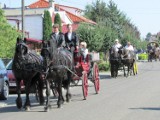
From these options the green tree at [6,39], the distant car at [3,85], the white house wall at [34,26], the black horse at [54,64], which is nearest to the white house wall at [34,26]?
the white house wall at [34,26]

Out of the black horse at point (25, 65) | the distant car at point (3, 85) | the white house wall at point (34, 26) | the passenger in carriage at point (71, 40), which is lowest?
the distant car at point (3, 85)

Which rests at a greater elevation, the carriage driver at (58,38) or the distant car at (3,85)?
the carriage driver at (58,38)

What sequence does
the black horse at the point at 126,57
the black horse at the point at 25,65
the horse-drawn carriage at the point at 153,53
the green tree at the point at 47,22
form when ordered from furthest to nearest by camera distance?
the horse-drawn carriage at the point at 153,53, the green tree at the point at 47,22, the black horse at the point at 126,57, the black horse at the point at 25,65

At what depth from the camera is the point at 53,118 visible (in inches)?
450

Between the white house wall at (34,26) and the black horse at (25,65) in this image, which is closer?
the black horse at (25,65)

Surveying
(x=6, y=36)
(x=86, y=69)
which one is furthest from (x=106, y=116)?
(x=6, y=36)

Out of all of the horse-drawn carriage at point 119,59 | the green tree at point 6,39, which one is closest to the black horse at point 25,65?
the green tree at point 6,39

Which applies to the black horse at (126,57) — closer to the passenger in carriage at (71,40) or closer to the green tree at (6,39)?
the green tree at (6,39)

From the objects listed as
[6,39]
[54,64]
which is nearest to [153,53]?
[6,39]

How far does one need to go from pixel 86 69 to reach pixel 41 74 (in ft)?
10.3

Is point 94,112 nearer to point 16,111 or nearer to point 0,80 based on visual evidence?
point 16,111

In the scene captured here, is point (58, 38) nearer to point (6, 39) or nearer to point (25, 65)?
point (25, 65)

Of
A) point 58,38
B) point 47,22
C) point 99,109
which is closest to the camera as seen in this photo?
point 99,109

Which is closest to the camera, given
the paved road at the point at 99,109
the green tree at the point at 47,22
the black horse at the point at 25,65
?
the paved road at the point at 99,109
